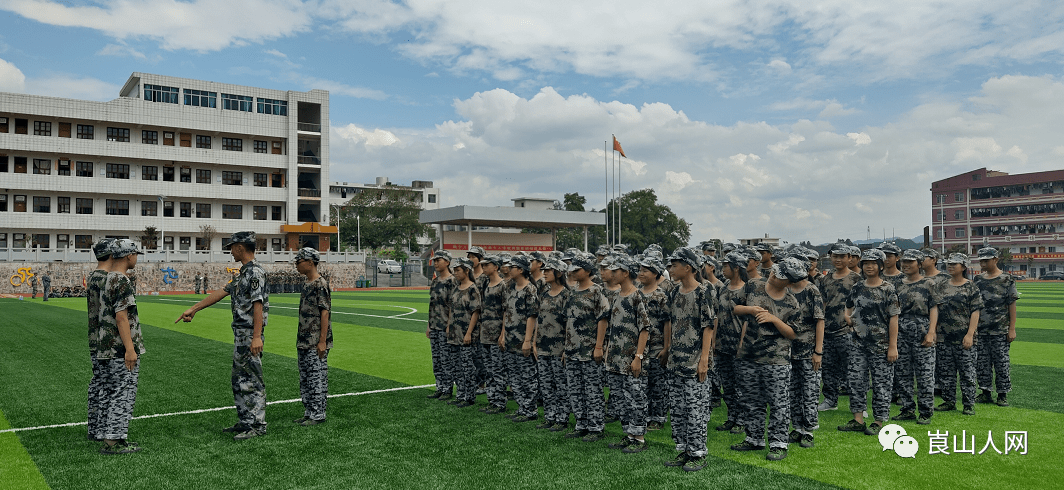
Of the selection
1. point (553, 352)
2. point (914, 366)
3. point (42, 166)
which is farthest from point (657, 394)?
point (42, 166)

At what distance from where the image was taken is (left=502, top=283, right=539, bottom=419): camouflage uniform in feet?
26.8

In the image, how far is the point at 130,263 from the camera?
6.97 m

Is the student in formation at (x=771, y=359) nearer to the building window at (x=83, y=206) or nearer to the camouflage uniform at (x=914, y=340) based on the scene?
the camouflage uniform at (x=914, y=340)

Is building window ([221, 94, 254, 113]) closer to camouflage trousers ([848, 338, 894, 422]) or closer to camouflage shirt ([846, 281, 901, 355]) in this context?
camouflage shirt ([846, 281, 901, 355])

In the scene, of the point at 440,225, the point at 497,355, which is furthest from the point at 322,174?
the point at 497,355

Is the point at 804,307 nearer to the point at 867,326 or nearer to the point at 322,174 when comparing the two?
the point at 867,326

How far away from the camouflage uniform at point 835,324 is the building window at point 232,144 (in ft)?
204

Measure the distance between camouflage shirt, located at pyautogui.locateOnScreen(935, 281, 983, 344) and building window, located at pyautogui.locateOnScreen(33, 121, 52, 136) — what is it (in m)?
65.2

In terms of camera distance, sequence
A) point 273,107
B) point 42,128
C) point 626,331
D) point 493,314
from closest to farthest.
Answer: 1. point 626,331
2. point 493,314
3. point 42,128
4. point 273,107

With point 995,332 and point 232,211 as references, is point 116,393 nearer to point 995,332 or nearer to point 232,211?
point 995,332

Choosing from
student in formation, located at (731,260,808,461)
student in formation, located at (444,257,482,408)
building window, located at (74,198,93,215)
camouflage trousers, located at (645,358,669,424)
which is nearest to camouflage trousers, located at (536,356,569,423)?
camouflage trousers, located at (645,358,669,424)

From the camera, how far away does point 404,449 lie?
6.93m

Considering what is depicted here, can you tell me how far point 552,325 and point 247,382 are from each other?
335 cm

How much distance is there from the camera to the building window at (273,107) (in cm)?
6275
